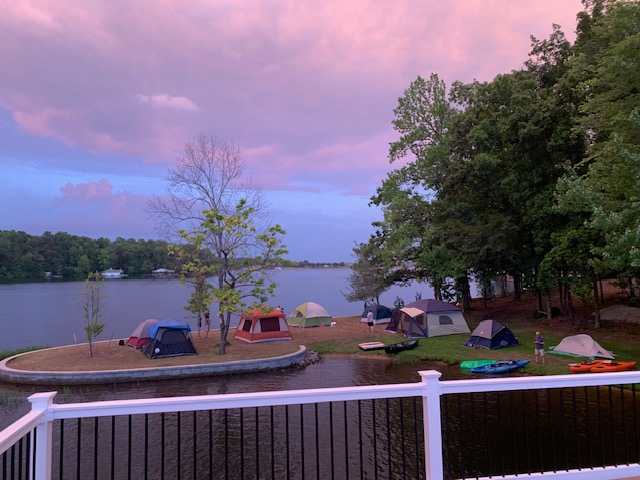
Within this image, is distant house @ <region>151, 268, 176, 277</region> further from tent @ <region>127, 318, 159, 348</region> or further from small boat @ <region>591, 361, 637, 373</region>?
small boat @ <region>591, 361, 637, 373</region>

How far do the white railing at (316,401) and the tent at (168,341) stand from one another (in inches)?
587

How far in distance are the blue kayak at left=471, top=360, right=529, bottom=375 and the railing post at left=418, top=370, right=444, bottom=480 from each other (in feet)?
39.7

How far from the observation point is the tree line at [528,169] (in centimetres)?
1317

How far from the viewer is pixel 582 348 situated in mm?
15258

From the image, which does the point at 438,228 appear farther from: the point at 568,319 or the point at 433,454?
the point at 433,454

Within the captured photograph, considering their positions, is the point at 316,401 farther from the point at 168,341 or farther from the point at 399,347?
the point at 399,347

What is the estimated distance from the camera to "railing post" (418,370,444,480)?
3.40 m

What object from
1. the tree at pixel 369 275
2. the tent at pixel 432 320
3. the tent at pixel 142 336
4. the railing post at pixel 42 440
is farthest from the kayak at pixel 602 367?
the tree at pixel 369 275

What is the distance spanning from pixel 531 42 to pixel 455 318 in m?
13.3

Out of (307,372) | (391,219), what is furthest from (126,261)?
(307,372)

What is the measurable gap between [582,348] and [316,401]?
15057 millimetres

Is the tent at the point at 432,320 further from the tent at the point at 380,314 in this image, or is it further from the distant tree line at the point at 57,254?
the distant tree line at the point at 57,254

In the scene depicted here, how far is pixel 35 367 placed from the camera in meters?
15.5

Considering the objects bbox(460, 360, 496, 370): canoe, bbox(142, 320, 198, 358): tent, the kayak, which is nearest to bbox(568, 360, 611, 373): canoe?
the kayak
